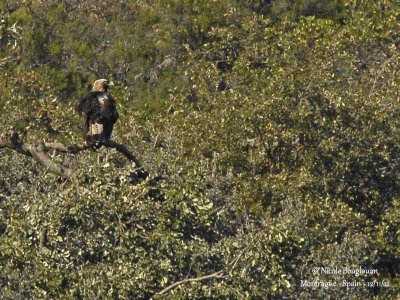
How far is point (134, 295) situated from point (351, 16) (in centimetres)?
2224

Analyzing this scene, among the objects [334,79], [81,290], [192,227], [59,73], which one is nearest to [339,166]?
[334,79]

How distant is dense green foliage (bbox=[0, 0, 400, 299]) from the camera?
28.0 ft

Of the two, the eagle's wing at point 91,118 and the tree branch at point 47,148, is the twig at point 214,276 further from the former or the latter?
the eagle's wing at point 91,118

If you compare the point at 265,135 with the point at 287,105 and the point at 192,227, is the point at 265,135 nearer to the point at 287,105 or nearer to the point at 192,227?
the point at 287,105

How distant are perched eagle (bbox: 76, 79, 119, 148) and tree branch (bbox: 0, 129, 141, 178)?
1.03ft

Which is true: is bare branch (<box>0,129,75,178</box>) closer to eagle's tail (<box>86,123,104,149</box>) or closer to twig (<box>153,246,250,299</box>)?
eagle's tail (<box>86,123,104,149</box>)

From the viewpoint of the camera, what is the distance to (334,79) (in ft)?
48.5

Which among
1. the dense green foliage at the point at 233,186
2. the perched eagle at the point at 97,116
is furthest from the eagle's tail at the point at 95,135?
the dense green foliage at the point at 233,186

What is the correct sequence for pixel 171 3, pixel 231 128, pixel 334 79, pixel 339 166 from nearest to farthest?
1. pixel 339 166
2. pixel 231 128
3. pixel 334 79
4. pixel 171 3

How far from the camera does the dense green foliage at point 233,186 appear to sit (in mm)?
8531

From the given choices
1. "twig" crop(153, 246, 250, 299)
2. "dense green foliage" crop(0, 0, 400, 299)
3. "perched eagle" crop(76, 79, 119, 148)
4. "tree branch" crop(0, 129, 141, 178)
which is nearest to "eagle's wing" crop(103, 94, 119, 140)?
"perched eagle" crop(76, 79, 119, 148)

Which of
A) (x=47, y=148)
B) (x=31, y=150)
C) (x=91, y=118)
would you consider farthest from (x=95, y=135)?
(x=31, y=150)

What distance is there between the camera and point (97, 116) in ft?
32.1

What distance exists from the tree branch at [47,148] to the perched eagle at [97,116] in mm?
314
